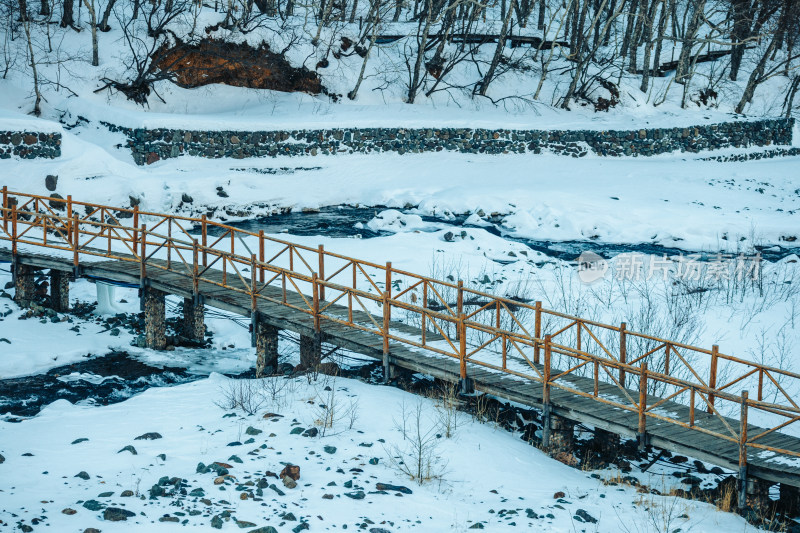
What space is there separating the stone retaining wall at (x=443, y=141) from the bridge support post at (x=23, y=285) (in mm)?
9315

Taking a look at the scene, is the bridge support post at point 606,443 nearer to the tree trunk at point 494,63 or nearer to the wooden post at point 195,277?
the wooden post at point 195,277

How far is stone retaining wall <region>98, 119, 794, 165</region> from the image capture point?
26.9m

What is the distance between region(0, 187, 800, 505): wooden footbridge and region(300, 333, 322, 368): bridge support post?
22mm

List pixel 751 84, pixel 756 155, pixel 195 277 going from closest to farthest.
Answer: pixel 195 277
pixel 756 155
pixel 751 84

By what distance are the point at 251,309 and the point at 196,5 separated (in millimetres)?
21219

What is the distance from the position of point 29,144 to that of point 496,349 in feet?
47.0

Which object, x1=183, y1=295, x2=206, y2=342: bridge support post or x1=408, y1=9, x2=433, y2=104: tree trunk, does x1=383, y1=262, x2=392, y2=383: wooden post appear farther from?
x1=408, y1=9, x2=433, y2=104: tree trunk

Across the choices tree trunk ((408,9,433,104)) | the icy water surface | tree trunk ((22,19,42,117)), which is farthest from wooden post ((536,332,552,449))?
tree trunk ((408,9,433,104))

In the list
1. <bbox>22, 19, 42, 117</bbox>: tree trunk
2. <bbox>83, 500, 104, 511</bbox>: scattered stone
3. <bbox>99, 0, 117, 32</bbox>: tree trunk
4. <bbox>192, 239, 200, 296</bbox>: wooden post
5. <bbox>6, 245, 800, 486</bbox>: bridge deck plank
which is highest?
<bbox>99, 0, 117, 32</bbox>: tree trunk

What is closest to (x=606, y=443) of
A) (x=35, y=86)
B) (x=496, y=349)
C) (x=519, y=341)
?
(x=519, y=341)

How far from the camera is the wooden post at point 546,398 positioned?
11070 millimetres

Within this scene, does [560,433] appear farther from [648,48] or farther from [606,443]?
[648,48]

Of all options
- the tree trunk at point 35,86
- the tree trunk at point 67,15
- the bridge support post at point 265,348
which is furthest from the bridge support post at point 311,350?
the tree trunk at point 67,15

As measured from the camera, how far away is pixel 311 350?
14383 mm
